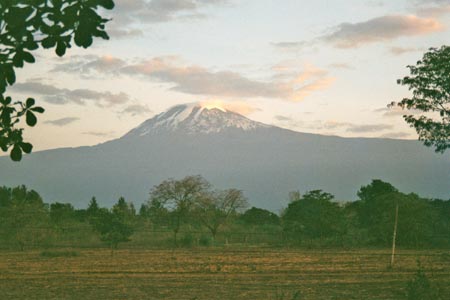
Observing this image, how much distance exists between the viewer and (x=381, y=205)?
58.8m

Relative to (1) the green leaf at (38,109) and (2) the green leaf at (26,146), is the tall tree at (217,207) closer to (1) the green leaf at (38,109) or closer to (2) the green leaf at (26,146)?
(2) the green leaf at (26,146)

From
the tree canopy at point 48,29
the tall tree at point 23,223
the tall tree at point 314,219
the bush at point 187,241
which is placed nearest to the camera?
the tree canopy at point 48,29

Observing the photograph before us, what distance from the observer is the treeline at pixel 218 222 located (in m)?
46.5

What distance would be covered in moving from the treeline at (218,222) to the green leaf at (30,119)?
125 feet

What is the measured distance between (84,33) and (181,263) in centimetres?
3128

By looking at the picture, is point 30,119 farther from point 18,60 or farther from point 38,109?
point 18,60

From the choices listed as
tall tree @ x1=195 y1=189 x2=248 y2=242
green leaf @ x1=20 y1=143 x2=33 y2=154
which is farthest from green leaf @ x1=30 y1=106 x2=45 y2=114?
tall tree @ x1=195 y1=189 x2=248 y2=242

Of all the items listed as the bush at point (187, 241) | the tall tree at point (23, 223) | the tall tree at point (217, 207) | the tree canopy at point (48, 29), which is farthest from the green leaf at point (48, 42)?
the tall tree at point (217, 207)

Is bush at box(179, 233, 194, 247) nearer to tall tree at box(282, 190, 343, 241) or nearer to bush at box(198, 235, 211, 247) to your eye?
bush at box(198, 235, 211, 247)

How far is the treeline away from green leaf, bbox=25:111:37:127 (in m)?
38.1

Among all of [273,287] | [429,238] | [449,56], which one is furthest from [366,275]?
[429,238]

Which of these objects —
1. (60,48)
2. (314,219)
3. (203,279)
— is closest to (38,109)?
(60,48)

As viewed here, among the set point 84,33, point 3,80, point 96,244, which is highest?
point 84,33

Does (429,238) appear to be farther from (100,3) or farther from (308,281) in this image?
(100,3)
